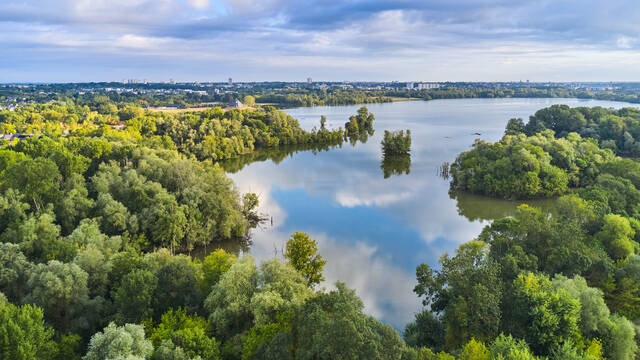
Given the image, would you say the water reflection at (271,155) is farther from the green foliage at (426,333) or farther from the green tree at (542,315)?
the green tree at (542,315)

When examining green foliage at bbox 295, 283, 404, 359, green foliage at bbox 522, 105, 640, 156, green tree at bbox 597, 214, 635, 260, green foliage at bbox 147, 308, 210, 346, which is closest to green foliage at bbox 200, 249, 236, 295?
green foliage at bbox 147, 308, 210, 346

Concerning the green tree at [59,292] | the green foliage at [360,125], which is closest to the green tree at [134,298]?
the green tree at [59,292]

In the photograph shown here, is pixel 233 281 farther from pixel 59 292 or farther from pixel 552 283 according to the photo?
pixel 552 283

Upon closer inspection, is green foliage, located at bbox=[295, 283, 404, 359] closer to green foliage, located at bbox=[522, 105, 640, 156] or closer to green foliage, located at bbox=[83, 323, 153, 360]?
green foliage, located at bbox=[83, 323, 153, 360]

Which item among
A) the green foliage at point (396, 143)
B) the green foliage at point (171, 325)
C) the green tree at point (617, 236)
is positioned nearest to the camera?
the green foliage at point (171, 325)

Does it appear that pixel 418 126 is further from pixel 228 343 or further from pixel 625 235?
pixel 228 343

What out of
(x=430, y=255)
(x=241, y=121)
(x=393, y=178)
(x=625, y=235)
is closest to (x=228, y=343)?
(x=430, y=255)
